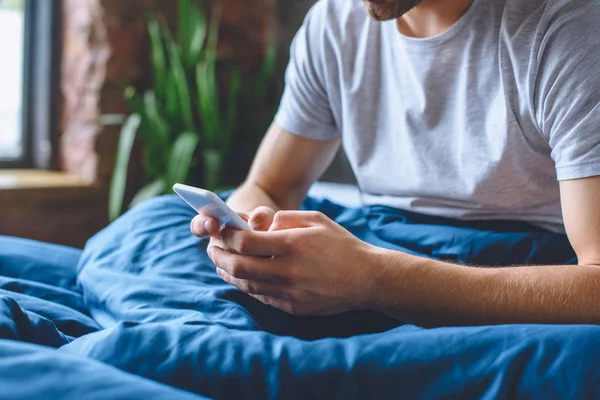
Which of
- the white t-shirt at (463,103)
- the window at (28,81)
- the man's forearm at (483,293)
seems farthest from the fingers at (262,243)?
the window at (28,81)

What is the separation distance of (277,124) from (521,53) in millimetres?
543

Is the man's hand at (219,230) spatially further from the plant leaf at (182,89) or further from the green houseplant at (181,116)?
the plant leaf at (182,89)

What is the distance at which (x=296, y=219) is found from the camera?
0.83 meters

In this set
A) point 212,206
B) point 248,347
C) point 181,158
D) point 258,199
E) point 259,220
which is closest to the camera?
point 248,347

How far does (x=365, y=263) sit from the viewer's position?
0.80 metres

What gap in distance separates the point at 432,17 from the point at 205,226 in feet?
1.79

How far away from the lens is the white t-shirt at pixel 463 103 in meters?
0.90

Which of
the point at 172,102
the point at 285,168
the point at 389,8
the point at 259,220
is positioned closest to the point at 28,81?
the point at 172,102

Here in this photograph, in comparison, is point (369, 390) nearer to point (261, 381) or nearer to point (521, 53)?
point (261, 381)

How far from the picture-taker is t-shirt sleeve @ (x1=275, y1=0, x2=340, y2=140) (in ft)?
4.27

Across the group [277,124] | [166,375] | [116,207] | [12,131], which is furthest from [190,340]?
[12,131]

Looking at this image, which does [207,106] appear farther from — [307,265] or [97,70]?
[307,265]

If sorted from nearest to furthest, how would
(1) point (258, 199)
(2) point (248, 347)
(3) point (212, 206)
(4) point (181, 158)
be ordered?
1. (2) point (248, 347)
2. (3) point (212, 206)
3. (1) point (258, 199)
4. (4) point (181, 158)

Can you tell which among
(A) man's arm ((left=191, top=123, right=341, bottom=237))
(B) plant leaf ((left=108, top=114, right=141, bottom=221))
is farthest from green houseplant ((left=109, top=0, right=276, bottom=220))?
(A) man's arm ((left=191, top=123, right=341, bottom=237))
